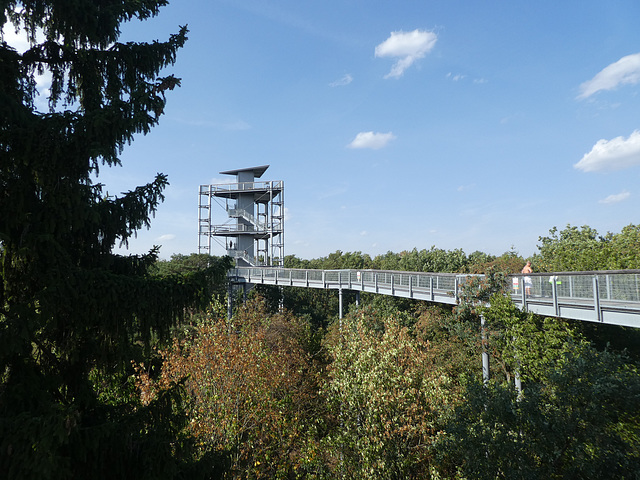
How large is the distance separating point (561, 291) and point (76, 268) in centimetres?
1241

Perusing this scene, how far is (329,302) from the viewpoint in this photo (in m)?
40.5

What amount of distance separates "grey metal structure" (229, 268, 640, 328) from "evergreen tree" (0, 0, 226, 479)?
9.96m

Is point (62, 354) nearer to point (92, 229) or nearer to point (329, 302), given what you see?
point (92, 229)

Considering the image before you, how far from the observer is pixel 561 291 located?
11.5 m

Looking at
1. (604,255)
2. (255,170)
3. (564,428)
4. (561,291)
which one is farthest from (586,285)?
(255,170)

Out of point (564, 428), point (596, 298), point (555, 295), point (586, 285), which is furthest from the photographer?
point (555, 295)

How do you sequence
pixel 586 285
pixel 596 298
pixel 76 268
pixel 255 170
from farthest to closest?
1. pixel 255 170
2. pixel 586 285
3. pixel 596 298
4. pixel 76 268

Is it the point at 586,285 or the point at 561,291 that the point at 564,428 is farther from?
the point at 561,291

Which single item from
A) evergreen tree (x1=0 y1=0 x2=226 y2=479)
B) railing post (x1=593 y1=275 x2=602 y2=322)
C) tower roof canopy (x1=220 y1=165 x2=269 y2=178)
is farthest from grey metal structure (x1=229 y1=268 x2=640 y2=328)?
tower roof canopy (x1=220 y1=165 x2=269 y2=178)

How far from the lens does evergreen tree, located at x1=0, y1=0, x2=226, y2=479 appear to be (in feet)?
14.8

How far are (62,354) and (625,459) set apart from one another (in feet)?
32.1

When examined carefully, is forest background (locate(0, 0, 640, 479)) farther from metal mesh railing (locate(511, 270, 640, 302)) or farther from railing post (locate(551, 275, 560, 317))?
railing post (locate(551, 275, 560, 317))

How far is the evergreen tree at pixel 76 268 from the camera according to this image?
178 inches

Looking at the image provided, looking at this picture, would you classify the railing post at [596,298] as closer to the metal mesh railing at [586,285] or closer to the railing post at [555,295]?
the metal mesh railing at [586,285]
